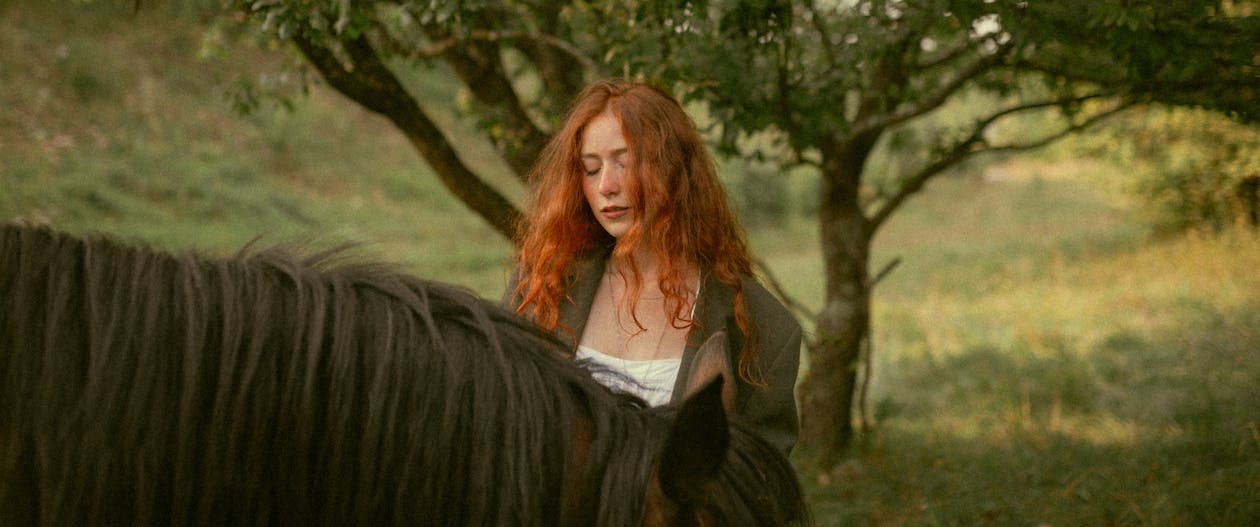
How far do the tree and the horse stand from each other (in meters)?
1.69

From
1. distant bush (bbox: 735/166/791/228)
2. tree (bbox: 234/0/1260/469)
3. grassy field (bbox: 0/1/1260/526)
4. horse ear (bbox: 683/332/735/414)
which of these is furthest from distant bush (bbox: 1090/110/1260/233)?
horse ear (bbox: 683/332/735/414)

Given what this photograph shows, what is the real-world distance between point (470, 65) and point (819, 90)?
182 cm

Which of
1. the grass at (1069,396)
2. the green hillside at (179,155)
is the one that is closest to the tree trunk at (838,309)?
the grass at (1069,396)

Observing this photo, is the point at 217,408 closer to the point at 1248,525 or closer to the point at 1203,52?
the point at 1203,52

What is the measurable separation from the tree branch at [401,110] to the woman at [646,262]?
1.16 m

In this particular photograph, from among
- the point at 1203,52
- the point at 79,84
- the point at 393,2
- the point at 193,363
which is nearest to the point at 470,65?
the point at 393,2

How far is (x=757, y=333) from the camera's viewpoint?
2271 millimetres

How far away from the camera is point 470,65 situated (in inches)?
179

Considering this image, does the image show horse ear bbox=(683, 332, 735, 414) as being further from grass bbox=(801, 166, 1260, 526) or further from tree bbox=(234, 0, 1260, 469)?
grass bbox=(801, 166, 1260, 526)

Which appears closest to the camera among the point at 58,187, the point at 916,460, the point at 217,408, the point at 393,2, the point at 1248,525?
the point at 217,408

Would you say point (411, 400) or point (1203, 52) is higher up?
point (1203, 52)

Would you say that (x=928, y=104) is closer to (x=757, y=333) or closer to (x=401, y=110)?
(x=401, y=110)

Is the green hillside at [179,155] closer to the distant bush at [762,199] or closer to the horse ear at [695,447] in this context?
the distant bush at [762,199]

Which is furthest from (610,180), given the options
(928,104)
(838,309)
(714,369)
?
(838,309)
